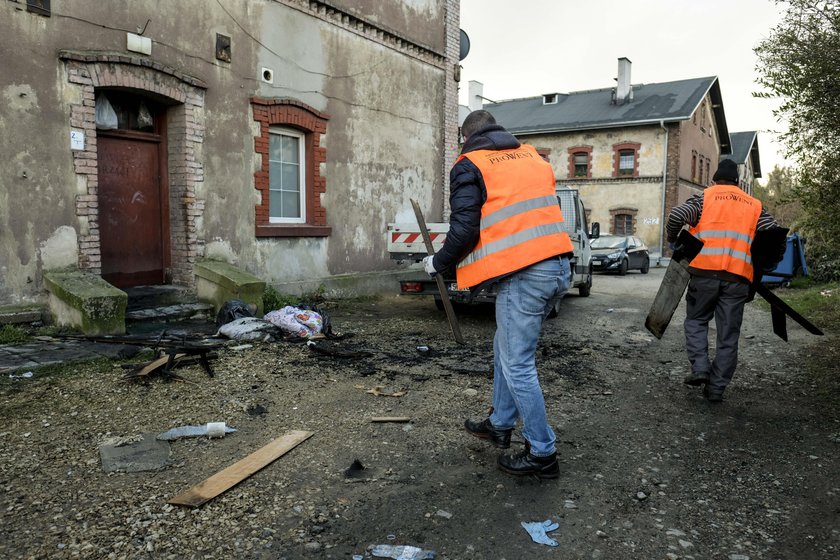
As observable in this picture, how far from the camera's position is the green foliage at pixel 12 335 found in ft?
20.4

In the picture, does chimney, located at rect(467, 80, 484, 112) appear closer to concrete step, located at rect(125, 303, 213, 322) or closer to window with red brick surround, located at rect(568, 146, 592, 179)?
window with red brick surround, located at rect(568, 146, 592, 179)

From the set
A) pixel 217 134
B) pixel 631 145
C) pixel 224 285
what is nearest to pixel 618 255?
pixel 631 145

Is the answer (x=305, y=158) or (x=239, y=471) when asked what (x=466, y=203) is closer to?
(x=239, y=471)

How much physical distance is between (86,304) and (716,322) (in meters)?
6.00

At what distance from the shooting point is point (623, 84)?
32.1 meters

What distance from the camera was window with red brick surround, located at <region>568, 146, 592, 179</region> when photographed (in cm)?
3189

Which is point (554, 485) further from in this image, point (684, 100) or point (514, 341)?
point (684, 100)

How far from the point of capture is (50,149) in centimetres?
690

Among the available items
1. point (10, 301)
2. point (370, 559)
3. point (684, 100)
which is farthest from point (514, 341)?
point (684, 100)

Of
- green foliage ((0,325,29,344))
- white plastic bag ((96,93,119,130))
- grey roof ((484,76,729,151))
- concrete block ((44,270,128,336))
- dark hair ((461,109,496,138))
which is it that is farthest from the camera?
grey roof ((484,76,729,151))

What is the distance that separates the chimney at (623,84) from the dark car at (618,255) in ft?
42.8

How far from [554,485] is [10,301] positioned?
246 inches

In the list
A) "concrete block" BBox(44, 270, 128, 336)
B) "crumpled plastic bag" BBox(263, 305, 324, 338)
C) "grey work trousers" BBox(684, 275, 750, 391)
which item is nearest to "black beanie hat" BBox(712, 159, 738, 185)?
"grey work trousers" BBox(684, 275, 750, 391)

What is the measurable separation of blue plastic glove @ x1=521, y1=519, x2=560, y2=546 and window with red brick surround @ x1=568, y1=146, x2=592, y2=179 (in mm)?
A: 30720
